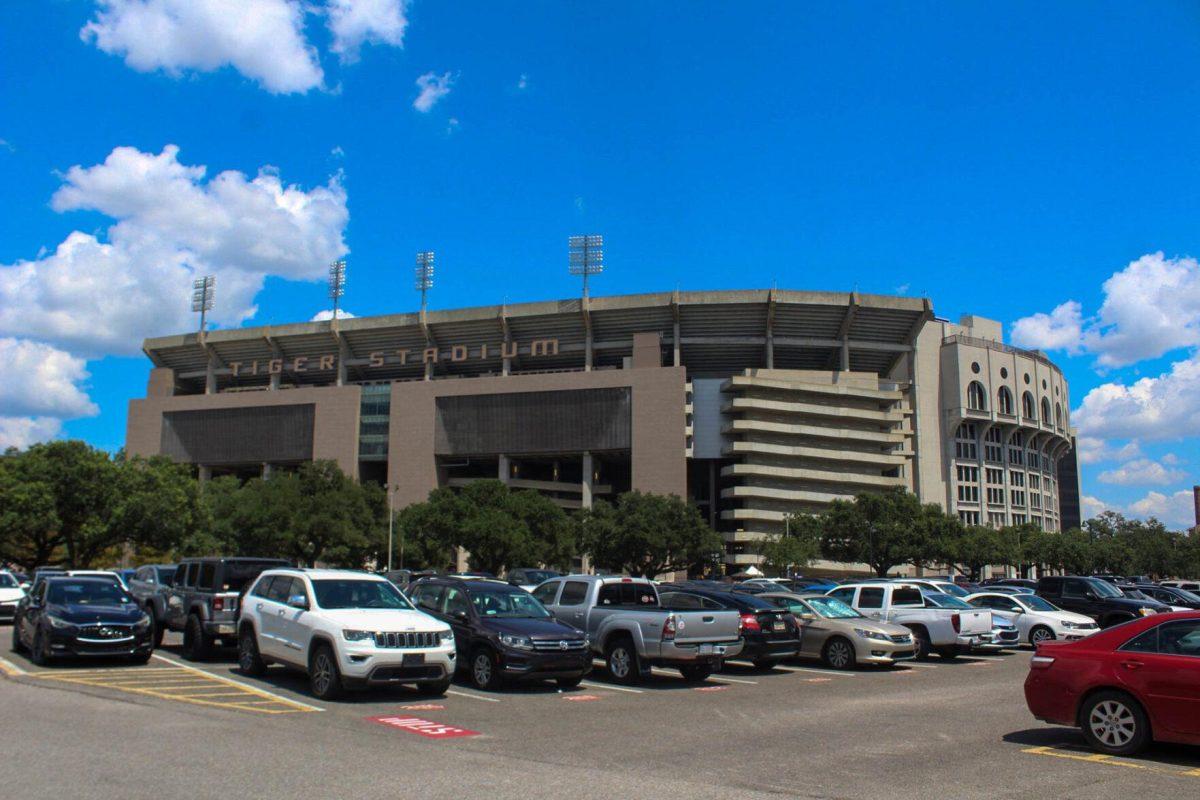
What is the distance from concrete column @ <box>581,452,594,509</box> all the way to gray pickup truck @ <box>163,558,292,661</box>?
247 ft

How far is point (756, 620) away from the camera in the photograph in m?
18.8

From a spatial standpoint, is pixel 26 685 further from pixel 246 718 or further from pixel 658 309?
pixel 658 309

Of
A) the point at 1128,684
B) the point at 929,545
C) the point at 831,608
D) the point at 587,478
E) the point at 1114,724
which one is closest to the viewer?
the point at 1128,684

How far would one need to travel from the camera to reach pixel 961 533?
3105 inches

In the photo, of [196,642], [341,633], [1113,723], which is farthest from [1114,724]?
[196,642]

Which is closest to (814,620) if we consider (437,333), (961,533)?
(961,533)

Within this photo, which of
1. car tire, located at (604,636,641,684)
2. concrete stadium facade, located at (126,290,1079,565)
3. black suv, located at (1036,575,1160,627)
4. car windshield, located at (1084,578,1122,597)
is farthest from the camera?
concrete stadium facade, located at (126,290,1079,565)

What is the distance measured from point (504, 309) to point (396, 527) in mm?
35253

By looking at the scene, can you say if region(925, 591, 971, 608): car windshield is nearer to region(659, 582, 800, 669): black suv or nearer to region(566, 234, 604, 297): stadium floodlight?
region(659, 582, 800, 669): black suv

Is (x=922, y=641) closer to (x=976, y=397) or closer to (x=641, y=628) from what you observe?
(x=641, y=628)

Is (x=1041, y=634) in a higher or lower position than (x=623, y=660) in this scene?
lower

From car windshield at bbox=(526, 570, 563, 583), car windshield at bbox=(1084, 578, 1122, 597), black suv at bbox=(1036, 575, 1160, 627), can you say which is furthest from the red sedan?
car windshield at bbox=(526, 570, 563, 583)

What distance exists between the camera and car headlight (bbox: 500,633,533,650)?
1528 centimetres

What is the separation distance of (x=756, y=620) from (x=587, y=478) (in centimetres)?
7781
